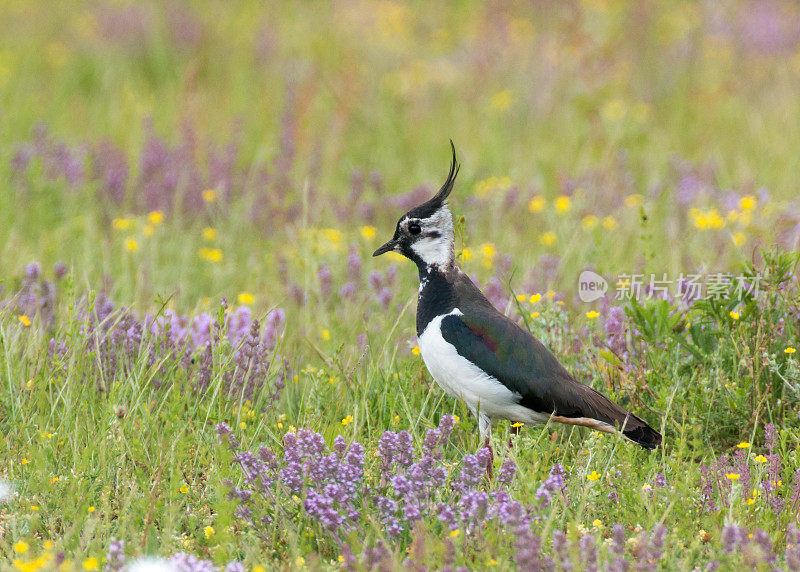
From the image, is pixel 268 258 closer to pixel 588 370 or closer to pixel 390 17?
pixel 588 370

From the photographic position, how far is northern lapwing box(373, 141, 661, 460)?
3.60 m

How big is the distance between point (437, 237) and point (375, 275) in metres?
1.30

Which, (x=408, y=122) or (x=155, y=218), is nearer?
(x=155, y=218)

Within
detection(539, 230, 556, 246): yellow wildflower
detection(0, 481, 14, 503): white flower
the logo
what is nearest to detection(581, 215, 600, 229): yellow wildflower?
detection(539, 230, 556, 246): yellow wildflower

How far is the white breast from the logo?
129cm

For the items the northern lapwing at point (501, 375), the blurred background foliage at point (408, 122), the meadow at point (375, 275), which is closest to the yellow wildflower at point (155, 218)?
the meadow at point (375, 275)

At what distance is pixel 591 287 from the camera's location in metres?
4.90

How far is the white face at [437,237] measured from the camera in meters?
3.89

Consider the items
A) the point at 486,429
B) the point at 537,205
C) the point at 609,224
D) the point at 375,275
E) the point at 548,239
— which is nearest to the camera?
the point at 486,429

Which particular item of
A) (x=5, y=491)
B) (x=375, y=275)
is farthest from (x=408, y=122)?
(x=5, y=491)

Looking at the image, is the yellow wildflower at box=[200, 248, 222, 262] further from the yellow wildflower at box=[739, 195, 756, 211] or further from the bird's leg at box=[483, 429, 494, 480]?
the yellow wildflower at box=[739, 195, 756, 211]

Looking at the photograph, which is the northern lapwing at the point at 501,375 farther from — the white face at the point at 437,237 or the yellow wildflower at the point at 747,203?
the yellow wildflower at the point at 747,203

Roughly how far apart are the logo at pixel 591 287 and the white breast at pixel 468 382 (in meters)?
1.29

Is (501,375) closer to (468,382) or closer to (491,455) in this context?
(468,382)
